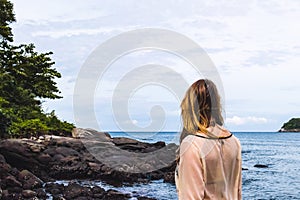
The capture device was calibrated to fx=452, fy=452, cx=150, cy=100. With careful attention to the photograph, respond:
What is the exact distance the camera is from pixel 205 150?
225cm

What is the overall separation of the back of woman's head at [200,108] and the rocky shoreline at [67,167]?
11.3 m

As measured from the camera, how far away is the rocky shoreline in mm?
13672

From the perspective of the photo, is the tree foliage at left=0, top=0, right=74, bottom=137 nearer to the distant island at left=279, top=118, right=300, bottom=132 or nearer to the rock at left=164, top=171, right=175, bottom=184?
the rock at left=164, top=171, right=175, bottom=184

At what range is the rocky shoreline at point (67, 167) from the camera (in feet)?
44.9

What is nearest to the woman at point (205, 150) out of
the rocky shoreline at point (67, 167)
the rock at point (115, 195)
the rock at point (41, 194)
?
the rocky shoreline at point (67, 167)

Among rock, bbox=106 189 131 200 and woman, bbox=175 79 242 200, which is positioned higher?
woman, bbox=175 79 242 200

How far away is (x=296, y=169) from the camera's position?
30500 mm

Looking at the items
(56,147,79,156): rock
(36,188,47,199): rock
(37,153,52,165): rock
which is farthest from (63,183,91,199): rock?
(56,147,79,156): rock

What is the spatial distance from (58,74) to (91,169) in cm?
1223

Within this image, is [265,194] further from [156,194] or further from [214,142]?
[214,142]

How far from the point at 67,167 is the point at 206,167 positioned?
1660 centimetres

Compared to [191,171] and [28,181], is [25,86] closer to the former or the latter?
[28,181]

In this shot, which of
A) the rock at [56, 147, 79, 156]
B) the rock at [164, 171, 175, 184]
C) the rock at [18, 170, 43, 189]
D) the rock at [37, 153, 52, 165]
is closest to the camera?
the rock at [18, 170, 43, 189]

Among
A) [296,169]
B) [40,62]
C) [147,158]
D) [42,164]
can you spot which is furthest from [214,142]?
[296,169]
